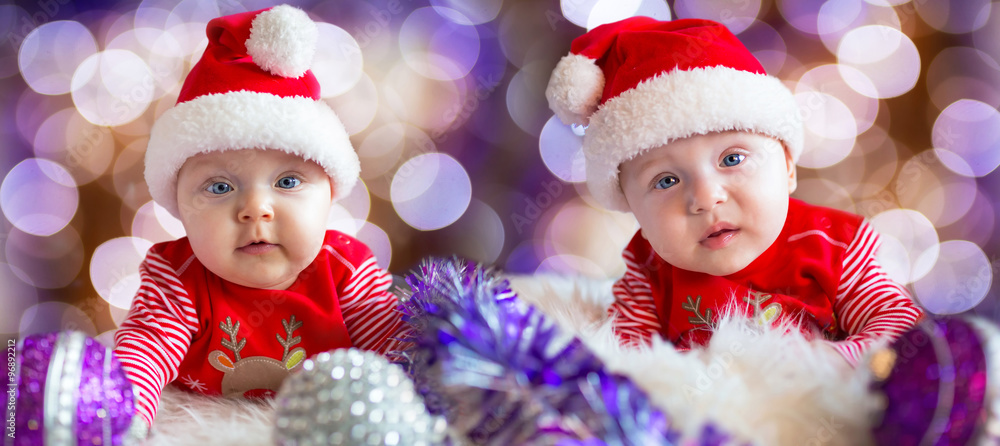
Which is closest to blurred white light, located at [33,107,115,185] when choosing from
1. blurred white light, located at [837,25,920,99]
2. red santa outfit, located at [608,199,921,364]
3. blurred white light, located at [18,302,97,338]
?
blurred white light, located at [18,302,97,338]

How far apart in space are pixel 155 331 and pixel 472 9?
102 centimetres

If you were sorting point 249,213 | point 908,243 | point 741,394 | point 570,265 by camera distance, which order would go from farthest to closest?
point 570,265 < point 908,243 < point 249,213 < point 741,394

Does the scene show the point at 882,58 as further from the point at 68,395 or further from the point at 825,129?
the point at 68,395

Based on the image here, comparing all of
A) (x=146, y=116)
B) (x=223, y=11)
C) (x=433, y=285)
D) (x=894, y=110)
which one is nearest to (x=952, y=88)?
(x=894, y=110)

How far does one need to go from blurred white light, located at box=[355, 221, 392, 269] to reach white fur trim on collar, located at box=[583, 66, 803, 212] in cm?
82

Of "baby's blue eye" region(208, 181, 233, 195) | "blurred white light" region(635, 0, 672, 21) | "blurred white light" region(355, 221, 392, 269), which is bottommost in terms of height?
"blurred white light" region(355, 221, 392, 269)

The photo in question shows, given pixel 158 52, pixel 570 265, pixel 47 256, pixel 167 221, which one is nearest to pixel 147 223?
pixel 167 221

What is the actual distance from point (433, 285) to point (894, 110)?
131cm

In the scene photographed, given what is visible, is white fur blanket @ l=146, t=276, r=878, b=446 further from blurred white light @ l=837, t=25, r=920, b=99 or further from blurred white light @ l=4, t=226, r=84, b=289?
blurred white light @ l=837, t=25, r=920, b=99

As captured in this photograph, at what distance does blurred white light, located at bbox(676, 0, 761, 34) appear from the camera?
1652mm

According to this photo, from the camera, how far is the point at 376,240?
174 centimetres

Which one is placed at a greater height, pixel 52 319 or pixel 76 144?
pixel 76 144

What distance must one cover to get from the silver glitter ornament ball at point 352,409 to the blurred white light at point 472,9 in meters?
1.19

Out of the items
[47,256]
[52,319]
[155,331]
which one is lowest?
[52,319]
